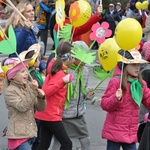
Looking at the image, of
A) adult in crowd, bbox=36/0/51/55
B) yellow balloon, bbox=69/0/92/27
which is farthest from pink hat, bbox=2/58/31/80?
adult in crowd, bbox=36/0/51/55

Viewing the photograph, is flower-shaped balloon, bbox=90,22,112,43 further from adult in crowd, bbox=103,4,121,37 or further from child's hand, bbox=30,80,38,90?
adult in crowd, bbox=103,4,121,37

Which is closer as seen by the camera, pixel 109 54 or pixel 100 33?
pixel 109 54

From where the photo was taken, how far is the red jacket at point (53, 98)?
520 centimetres

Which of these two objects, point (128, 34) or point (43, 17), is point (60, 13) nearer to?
point (128, 34)

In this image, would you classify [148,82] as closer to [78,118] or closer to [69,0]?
[78,118]

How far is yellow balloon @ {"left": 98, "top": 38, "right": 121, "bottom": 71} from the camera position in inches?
199

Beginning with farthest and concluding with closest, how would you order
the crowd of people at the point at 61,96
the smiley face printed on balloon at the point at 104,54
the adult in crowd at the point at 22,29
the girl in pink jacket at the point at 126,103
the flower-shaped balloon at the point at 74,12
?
the adult in crowd at the point at 22,29 → the flower-shaped balloon at the point at 74,12 → the smiley face printed on balloon at the point at 104,54 → the girl in pink jacket at the point at 126,103 → the crowd of people at the point at 61,96

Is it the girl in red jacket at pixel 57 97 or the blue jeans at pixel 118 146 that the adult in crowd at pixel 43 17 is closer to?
the girl in red jacket at pixel 57 97

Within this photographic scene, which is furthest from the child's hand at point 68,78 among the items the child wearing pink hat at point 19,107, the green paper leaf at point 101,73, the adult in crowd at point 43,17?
the adult in crowd at point 43,17

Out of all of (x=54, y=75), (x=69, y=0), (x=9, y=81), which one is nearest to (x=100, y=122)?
(x=69, y=0)

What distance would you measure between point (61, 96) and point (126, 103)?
0.80 meters

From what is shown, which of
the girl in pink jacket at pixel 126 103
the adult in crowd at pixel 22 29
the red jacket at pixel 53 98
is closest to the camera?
the girl in pink jacket at pixel 126 103

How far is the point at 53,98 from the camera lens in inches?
209

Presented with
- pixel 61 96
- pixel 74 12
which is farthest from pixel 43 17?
pixel 61 96
